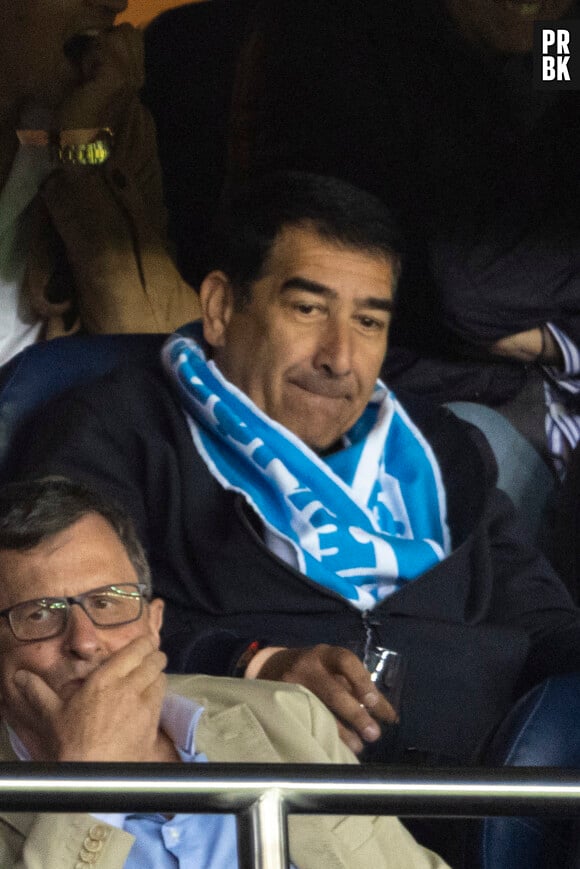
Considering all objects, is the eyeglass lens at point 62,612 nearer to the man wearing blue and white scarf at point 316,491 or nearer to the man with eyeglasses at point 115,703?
the man with eyeglasses at point 115,703

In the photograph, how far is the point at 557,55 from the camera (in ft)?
7.34

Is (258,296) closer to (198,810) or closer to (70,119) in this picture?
(70,119)

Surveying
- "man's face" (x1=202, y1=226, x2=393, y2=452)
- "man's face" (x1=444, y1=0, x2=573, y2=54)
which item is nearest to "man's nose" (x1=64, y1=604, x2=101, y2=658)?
"man's face" (x1=202, y1=226, x2=393, y2=452)

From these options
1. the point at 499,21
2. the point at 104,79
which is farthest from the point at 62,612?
the point at 499,21

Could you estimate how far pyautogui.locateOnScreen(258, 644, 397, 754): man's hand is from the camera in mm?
1661

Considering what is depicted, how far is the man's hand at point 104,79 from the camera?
2111 millimetres

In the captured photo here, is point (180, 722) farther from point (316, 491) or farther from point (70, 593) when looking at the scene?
point (316, 491)

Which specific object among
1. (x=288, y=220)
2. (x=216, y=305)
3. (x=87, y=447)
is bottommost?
(x=87, y=447)

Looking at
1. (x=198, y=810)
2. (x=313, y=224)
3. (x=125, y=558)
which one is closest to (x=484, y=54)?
(x=313, y=224)

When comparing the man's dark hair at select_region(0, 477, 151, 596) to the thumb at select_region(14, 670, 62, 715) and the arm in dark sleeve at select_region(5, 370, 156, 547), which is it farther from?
the arm in dark sleeve at select_region(5, 370, 156, 547)

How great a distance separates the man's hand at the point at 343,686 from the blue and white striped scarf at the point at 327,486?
24 centimetres

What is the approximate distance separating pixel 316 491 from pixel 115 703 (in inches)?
33.0

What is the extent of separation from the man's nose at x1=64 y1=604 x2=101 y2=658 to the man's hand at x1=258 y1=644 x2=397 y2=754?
1.32 feet

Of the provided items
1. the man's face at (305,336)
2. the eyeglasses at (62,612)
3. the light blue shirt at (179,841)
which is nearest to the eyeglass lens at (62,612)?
the eyeglasses at (62,612)
